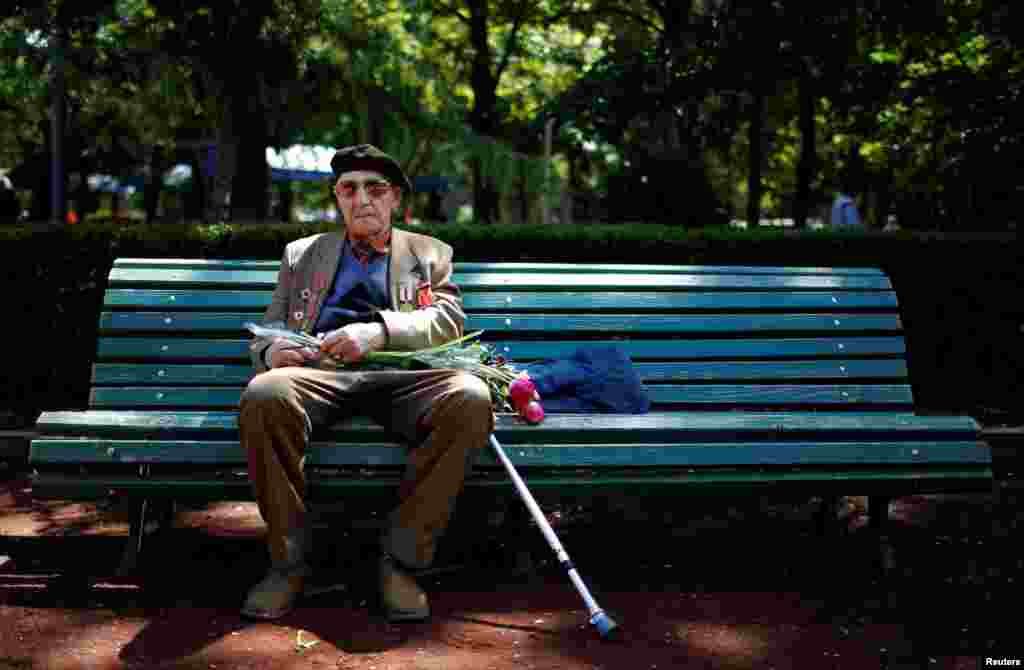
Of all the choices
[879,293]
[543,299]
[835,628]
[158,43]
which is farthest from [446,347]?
[158,43]

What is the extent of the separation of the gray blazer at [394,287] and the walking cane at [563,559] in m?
0.59

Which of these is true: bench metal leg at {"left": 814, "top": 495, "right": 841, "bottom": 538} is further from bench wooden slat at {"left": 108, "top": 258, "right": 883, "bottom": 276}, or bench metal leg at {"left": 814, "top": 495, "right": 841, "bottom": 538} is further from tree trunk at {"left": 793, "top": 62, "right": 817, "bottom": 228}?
tree trunk at {"left": 793, "top": 62, "right": 817, "bottom": 228}

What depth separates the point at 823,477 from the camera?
169 inches

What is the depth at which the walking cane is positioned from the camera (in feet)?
12.3

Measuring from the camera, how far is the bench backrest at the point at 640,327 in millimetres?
4781

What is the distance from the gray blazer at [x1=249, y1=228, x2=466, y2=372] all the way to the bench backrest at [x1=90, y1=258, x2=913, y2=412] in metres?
0.38

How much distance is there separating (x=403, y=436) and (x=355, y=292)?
712mm

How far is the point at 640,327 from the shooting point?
5082 mm

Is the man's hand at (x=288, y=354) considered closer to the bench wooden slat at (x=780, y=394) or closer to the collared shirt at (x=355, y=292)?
the collared shirt at (x=355, y=292)

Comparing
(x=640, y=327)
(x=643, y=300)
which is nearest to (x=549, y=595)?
(x=640, y=327)

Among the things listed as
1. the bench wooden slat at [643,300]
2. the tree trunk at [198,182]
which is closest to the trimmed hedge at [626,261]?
the bench wooden slat at [643,300]

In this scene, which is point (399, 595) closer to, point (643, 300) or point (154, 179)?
point (643, 300)

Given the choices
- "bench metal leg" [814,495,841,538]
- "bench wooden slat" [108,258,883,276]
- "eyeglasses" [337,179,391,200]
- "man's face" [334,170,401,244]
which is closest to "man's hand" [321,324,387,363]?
"man's face" [334,170,401,244]

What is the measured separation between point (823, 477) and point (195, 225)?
154 inches
